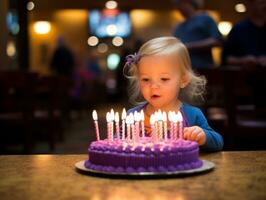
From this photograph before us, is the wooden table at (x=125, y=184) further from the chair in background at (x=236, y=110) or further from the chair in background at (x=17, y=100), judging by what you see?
the chair in background at (x=17, y=100)

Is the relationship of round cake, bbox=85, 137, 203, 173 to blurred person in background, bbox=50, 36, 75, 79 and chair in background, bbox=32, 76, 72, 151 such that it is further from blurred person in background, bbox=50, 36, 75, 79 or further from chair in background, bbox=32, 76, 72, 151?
blurred person in background, bbox=50, 36, 75, 79

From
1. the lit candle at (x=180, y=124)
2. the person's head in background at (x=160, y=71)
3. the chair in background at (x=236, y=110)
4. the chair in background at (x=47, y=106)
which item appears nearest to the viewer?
the lit candle at (x=180, y=124)

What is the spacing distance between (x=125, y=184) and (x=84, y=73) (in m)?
14.3

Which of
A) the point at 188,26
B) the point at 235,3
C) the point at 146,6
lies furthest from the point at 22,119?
the point at 146,6

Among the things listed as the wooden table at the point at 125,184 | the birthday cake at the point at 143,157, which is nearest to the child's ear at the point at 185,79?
the wooden table at the point at 125,184

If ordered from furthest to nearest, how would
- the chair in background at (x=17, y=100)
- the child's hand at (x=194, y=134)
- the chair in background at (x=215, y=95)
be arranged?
the chair in background at (x=17, y=100), the chair in background at (x=215, y=95), the child's hand at (x=194, y=134)

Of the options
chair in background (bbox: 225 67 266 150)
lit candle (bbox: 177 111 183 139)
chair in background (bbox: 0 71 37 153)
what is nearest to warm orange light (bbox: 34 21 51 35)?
chair in background (bbox: 0 71 37 153)

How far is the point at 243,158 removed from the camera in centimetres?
179

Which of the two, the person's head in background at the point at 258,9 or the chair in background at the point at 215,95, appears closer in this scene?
the chair in background at the point at 215,95

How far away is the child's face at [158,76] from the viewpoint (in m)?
1.87

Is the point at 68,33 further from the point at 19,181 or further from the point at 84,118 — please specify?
the point at 19,181

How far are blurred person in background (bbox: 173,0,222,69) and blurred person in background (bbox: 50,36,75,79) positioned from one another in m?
8.31

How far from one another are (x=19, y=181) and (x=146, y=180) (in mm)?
309

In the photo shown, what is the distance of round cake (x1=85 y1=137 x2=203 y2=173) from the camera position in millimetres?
1440
